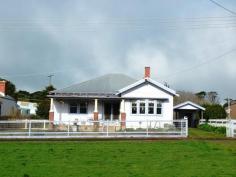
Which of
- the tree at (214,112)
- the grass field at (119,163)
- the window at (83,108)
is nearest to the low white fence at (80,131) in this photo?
the grass field at (119,163)

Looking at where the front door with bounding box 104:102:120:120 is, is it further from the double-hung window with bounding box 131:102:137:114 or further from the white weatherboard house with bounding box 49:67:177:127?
the double-hung window with bounding box 131:102:137:114

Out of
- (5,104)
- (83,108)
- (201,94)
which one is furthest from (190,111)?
(201,94)

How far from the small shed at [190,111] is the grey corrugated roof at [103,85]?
10932 millimetres

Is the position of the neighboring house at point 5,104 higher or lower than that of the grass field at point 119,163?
higher

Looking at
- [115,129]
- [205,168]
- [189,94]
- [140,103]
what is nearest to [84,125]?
[115,129]

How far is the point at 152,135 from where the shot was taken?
102 ft

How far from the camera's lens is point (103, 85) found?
45.7m

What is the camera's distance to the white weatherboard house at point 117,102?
42125mm

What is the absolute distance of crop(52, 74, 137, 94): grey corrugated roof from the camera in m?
43.6

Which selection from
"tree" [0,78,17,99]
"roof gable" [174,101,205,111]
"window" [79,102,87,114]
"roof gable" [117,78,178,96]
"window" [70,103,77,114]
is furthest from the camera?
"tree" [0,78,17,99]

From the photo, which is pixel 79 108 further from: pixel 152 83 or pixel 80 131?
pixel 80 131

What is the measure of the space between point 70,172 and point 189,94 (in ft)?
289

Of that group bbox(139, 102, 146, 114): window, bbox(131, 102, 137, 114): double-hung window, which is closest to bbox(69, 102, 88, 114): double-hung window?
bbox(131, 102, 137, 114): double-hung window

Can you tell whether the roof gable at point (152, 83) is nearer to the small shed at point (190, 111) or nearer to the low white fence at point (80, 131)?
the low white fence at point (80, 131)
